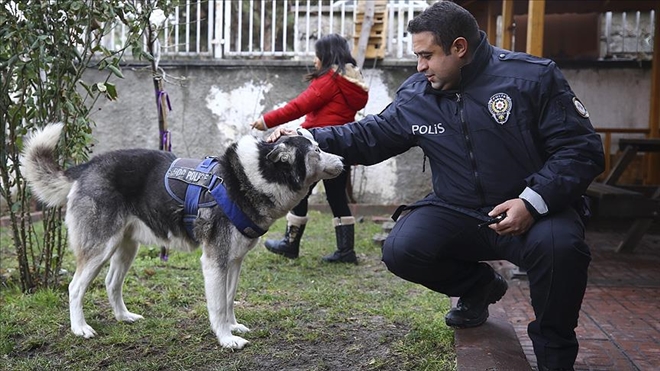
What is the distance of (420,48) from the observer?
11.1 feet

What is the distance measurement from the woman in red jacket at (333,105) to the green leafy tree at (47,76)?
1553mm

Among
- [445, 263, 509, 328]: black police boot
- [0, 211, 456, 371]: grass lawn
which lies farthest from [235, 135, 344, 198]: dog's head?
[445, 263, 509, 328]: black police boot

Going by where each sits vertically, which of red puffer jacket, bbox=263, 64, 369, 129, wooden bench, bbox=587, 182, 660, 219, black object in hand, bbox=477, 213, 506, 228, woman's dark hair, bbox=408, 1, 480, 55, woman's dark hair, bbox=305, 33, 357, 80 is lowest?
wooden bench, bbox=587, 182, 660, 219

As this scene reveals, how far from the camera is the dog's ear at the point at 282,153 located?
3865 millimetres

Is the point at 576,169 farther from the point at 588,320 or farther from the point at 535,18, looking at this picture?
the point at 535,18

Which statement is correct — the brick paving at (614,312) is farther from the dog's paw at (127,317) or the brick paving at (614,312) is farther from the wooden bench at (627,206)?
the dog's paw at (127,317)

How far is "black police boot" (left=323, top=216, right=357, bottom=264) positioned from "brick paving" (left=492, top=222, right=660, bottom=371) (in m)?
1.22

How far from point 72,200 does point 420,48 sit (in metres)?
2.14

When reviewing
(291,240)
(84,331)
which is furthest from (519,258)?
(291,240)

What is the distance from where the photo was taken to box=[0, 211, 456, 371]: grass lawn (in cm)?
366

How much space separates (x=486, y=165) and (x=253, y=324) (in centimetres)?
182

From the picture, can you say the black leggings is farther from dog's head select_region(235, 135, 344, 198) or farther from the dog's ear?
the dog's ear

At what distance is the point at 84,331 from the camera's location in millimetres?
4102

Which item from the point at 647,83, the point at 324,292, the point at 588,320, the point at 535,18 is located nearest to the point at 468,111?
the point at 588,320
